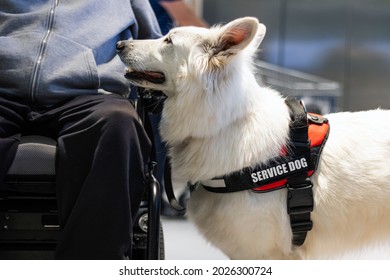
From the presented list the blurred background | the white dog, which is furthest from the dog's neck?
the blurred background

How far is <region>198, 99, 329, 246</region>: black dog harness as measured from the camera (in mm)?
1638

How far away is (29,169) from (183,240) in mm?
1621

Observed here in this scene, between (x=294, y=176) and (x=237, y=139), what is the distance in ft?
0.66

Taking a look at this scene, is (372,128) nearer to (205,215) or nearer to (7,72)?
(205,215)

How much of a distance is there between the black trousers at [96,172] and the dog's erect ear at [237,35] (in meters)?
0.33

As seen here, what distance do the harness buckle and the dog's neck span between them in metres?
0.12

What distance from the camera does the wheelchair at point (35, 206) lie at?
157cm

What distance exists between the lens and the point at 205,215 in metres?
1.72

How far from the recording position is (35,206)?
5.51 ft

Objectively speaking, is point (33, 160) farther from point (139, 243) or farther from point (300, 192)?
point (300, 192)

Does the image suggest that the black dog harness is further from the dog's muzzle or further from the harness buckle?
the dog's muzzle

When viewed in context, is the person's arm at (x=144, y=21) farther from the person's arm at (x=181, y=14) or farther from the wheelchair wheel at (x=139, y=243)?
the person's arm at (x=181, y=14)
